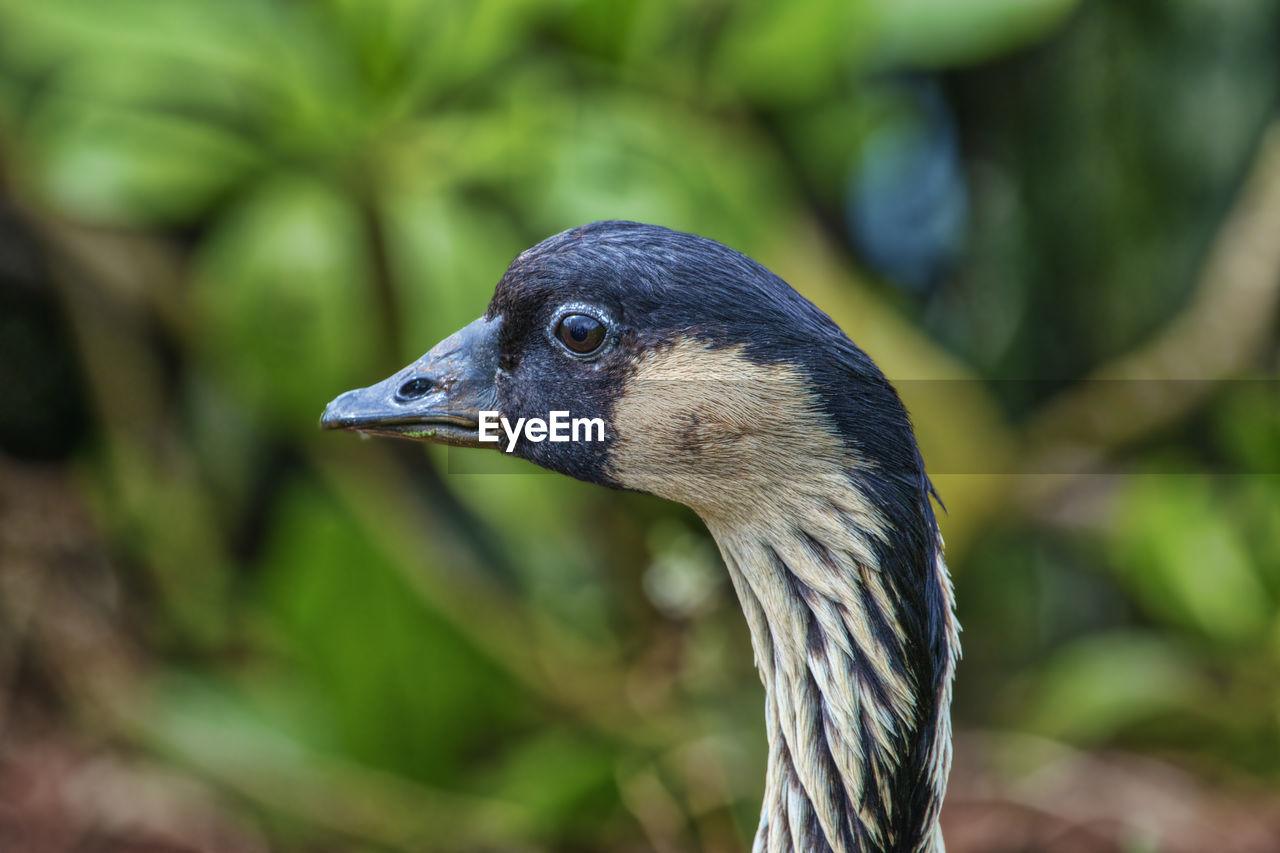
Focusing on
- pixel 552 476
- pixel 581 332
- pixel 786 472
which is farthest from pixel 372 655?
pixel 786 472

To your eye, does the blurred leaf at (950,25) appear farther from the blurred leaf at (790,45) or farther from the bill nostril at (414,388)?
the bill nostril at (414,388)

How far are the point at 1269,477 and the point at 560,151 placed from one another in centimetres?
233

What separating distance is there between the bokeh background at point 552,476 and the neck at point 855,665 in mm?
1470

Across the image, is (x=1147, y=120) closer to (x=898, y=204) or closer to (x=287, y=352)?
(x=898, y=204)

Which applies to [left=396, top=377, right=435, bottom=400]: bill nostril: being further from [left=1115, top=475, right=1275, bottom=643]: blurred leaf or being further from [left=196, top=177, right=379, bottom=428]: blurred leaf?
[left=1115, top=475, right=1275, bottom=643]: blurred leaf

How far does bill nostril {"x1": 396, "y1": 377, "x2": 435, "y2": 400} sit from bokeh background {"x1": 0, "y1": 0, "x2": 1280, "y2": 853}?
1.23 metres

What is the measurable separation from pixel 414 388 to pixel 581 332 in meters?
0.29

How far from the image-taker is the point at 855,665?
163cm

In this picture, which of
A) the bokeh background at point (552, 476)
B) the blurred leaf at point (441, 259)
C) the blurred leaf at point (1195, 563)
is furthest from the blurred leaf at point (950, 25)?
→ the blurred leaf at point (1195, 563)

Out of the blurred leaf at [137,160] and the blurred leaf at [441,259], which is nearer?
the blurred leaf at [441,259]

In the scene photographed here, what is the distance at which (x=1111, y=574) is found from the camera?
415 cm

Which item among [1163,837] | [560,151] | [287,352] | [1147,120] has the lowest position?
[1163,837]

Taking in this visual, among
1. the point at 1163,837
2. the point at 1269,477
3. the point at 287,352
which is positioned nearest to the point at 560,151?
the point at 287,352

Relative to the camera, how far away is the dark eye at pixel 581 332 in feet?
5.61
